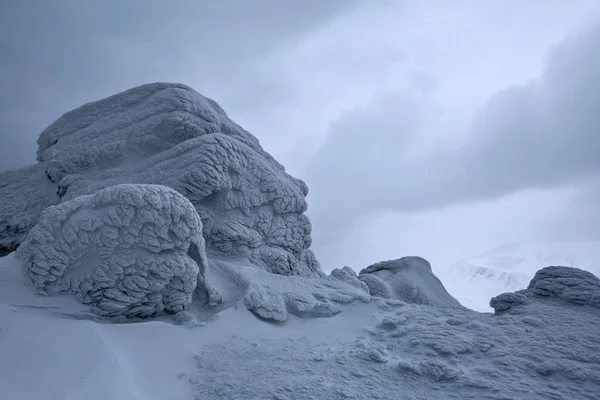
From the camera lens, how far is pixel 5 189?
7867 mm

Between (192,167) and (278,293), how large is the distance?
220 cm

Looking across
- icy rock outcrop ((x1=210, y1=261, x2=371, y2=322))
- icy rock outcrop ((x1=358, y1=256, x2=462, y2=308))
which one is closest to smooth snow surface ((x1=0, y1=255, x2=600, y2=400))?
icy rock outcrop ((x1=210, y1=261, x2=371, y2=322))

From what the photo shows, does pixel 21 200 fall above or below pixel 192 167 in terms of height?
below

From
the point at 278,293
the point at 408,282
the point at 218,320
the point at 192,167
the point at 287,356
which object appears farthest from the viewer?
the point at 408,282

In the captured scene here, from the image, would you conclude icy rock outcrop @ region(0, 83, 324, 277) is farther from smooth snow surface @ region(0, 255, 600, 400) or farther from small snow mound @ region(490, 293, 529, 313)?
small snow mound @ region(490, 293, 529, 313)

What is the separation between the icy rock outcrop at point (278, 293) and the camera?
4570 mm

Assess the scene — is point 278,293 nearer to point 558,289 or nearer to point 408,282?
point 558,289

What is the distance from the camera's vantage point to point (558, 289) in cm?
530

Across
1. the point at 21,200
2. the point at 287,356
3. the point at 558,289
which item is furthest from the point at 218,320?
the point at 21,200

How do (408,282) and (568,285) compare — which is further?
(408,282)

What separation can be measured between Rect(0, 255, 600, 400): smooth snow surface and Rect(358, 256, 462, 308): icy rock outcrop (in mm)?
3814

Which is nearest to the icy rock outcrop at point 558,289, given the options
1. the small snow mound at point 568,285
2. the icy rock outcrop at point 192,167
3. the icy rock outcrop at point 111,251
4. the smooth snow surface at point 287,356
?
the small snow mound at point 568,285

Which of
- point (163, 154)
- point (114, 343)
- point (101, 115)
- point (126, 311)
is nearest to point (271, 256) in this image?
point (163, 154)

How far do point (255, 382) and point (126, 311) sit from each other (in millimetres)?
1635
